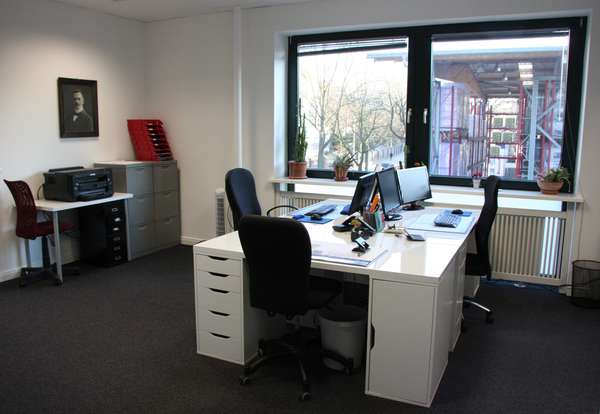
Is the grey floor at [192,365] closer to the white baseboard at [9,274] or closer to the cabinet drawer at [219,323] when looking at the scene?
the cabinet drawer at [219,323]

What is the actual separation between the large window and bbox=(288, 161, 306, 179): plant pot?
0.19 metres

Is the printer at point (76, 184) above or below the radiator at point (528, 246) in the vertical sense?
above

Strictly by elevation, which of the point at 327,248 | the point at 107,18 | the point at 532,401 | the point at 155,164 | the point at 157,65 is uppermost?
the point at 107,18

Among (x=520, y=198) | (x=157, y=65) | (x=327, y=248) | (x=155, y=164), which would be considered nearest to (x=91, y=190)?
(x=155, y=164)

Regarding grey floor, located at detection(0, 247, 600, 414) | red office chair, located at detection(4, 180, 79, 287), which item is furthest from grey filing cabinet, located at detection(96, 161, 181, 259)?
grey floor, located at detection(0, 247, 600, 414)

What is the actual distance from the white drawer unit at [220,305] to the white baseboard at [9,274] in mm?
2553

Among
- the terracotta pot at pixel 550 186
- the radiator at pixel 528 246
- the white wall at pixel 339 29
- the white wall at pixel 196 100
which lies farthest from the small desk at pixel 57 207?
the terracotta pot at pixel 550 186

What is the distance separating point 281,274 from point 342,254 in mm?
407

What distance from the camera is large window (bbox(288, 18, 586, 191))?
460cm

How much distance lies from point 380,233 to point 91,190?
2937 mm

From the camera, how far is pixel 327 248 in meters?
3.08

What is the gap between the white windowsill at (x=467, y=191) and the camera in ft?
14.4

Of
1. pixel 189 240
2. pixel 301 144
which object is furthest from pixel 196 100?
pixel 189 240

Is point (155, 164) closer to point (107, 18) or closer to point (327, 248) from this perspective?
point (107, 18)
